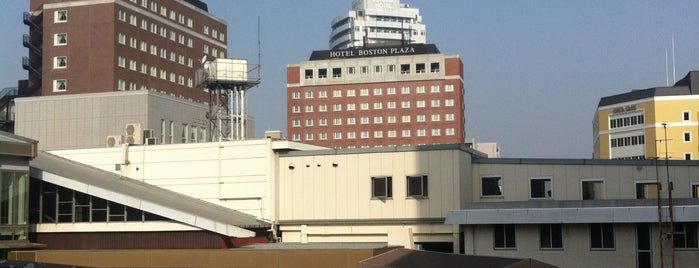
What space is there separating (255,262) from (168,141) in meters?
47.8

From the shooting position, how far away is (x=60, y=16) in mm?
124250

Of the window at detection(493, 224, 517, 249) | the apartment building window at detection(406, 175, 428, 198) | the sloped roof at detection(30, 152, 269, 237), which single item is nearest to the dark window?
the apartment building window at detection(406, 175, 428, 198)

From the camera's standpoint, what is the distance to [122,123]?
86312 millimetres

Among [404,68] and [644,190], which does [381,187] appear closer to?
[644,190]

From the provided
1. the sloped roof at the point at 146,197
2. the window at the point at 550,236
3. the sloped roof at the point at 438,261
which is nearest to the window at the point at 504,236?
the window at the point at 550,236

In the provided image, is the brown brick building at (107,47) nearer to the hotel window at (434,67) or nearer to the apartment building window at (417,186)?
the hotel window at (434,67)

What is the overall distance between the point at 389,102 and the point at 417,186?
147 m

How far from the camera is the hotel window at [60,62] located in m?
124

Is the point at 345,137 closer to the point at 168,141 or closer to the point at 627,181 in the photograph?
the point at 168,141

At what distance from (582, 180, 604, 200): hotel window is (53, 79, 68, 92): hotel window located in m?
89.5

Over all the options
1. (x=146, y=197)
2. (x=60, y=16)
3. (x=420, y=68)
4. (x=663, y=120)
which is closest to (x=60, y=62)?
(x=60, y=16)

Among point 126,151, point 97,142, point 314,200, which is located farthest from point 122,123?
point 314,200

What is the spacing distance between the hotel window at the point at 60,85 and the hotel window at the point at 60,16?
817cm

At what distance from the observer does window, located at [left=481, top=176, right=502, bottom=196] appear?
50.3 metres
